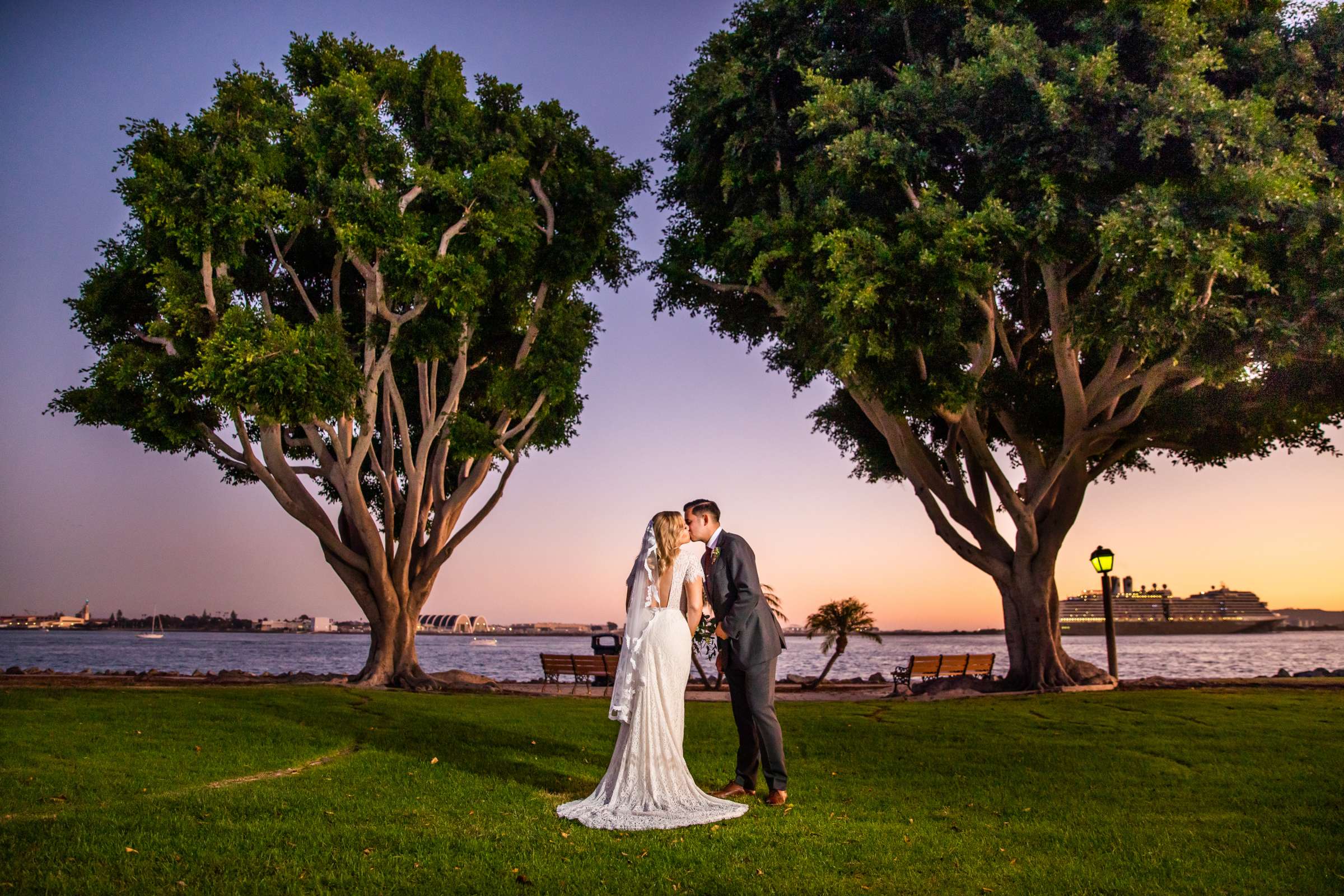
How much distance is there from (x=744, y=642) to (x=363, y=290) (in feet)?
60.2

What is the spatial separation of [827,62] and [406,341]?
1005 centimetres

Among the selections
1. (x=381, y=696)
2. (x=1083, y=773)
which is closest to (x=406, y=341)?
(x=381, y=696)

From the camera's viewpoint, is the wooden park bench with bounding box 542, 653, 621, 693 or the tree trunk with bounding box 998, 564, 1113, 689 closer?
the tree trunk with bounding box 998, 564, 1113, 689

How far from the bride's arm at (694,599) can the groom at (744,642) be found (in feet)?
0.81

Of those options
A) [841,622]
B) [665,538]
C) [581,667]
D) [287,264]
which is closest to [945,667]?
[841,622]

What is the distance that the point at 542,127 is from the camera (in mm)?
20594

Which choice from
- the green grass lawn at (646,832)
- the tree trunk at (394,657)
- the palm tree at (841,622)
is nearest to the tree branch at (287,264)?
the tree trunk at (394,657)

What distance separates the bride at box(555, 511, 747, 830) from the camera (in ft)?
20.5

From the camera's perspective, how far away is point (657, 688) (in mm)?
6492

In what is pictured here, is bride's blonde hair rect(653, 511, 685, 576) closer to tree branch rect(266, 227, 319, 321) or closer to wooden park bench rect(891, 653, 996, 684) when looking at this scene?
tree branch rect(266, 227, 319, 321)

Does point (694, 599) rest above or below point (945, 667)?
above

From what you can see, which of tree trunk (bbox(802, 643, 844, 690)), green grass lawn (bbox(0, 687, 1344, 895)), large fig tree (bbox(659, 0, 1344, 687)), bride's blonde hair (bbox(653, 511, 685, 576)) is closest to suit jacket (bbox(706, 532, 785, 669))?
bride's blonde hair (bbox(653, 511, 685, 576))

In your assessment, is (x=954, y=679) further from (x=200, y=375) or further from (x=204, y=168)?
Result: (x=204, y=168)

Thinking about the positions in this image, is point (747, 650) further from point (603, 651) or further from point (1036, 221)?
point (603, 651)
